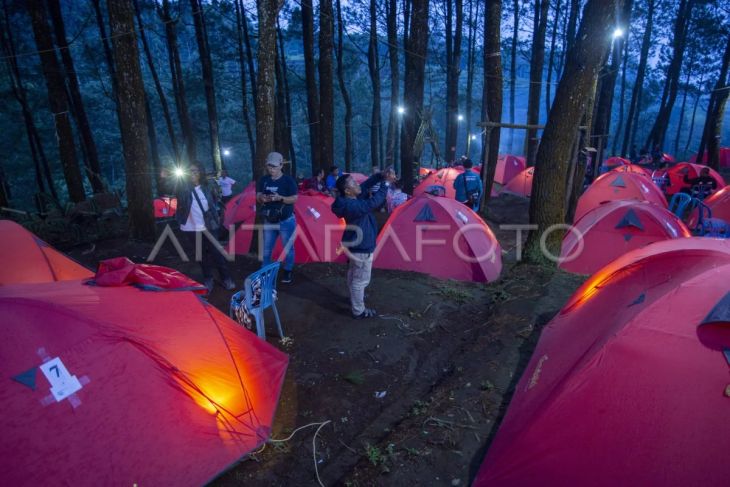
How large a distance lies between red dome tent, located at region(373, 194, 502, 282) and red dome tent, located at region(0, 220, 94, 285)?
15.2ft

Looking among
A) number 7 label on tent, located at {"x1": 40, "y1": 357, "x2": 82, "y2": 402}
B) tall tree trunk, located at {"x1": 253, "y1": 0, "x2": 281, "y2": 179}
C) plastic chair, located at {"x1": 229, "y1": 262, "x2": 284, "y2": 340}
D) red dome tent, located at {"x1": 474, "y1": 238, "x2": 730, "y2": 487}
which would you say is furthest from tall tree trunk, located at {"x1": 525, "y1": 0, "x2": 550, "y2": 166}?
number 7 label on tent, located at {"x1": 40, "y1": 357, "x2": 82, "y2": 402}

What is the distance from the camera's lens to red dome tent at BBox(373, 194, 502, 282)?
22.5 feet

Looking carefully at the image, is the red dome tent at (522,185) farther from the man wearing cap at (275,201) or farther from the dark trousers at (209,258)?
the dark trousers at (209,258)

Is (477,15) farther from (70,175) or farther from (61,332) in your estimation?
(61,332)

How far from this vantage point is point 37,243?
193 inches

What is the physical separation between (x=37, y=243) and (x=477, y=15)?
31894 mm

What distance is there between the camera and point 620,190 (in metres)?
11.4

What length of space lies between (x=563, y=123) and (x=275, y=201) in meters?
4.41

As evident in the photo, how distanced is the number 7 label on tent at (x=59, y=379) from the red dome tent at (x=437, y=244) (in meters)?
5.30

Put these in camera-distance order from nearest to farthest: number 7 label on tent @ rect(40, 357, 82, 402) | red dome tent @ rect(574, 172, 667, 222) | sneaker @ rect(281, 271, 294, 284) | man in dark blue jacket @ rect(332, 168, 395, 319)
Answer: number 7 label on tent @ rect(40, 357, 82, 402) < man in dark blue jacket @ rect(332, 168, 395, 319) < sneaker @ rect(281, 271, 294, 284) < red dome tent @ rect(574, 172, 667, 222)

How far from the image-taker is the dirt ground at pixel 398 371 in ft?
9.65

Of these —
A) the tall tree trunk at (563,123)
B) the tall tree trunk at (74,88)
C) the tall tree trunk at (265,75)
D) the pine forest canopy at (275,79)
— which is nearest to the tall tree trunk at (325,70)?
the pine forest canopy at (275,79)

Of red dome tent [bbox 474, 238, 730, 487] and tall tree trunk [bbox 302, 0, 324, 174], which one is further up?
tall tree trunk [bbox 302, 0, 324, 174]

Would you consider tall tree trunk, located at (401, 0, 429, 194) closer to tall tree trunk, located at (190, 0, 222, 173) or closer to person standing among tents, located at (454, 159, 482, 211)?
person standing among tents, located at (454, 159, 482, 211)
